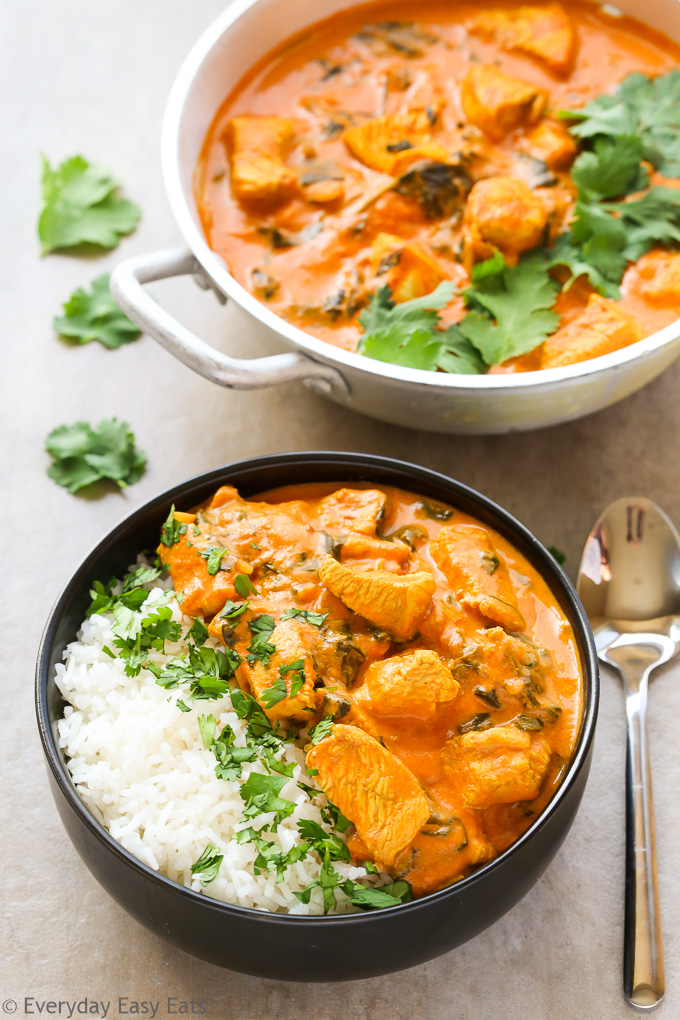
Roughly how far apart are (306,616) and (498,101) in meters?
1.86

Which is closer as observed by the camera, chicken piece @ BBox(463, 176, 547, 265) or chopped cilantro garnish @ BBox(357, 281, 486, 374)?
chopped cilantro garnish @ BBox(357, 281, 486, 374)

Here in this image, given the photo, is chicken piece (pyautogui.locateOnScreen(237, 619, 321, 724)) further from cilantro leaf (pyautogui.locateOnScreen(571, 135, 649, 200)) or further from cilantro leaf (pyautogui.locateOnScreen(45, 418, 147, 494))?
cilantro leaf (pyautogui.locateOnScreen(571, 135, 649, 200))

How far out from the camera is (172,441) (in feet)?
9.91

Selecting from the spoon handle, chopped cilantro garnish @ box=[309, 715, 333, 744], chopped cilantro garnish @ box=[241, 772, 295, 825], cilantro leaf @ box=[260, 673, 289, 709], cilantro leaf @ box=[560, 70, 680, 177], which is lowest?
the spoon handle

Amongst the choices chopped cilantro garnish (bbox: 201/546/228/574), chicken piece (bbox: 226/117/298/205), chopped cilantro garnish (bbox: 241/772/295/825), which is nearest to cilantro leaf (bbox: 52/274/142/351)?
chicken piece (bbox: 226/117/298/205)

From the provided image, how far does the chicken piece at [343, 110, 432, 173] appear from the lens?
117 inches

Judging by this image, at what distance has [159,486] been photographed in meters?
2.95

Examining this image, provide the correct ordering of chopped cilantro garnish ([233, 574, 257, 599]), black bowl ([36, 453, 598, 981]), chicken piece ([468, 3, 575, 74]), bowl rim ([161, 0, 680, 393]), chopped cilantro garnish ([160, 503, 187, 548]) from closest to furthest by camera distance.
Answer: black bowl ([36, 453, 598, 981]) → chopped cilantro garnish ([233, 574, 257, 599]) → chopped cilantro garnish ([160, 503, 187, 548]) → bowl rim ([161, 0, 680, 393]) → chicken piece ([468, 3, 575, 74])

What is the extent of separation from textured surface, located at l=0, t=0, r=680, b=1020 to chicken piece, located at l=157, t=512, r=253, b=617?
689 mm

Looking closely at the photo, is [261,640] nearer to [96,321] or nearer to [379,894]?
[379,894]

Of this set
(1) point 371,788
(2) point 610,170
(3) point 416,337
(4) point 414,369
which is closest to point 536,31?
(2) point 610,170

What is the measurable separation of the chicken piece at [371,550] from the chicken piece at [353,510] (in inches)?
2.4

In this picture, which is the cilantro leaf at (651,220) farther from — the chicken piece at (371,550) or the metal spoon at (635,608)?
the chicken piece at (371,550)

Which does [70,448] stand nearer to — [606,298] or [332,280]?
[332,280]
